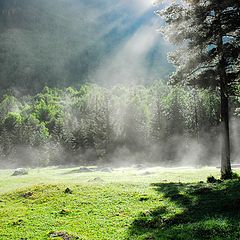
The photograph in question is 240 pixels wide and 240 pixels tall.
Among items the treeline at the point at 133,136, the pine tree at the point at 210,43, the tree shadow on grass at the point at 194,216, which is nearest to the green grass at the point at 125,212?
the tree shadow on grass at the point at 194,216

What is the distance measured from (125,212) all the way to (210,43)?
52.6 feet

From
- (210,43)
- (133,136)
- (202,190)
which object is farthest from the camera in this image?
(133,136)

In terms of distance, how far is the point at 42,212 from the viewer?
832 inches

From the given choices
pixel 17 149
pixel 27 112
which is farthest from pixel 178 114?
pixel 27 112

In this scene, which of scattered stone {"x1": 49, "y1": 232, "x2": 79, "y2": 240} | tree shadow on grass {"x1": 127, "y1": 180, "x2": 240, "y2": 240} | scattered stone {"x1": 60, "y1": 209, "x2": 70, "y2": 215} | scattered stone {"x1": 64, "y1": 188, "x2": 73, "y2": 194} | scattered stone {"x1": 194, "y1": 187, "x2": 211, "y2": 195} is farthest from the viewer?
scattered stone {"x1": 64, "y1": 188, "x2": 73, "y2": 194}

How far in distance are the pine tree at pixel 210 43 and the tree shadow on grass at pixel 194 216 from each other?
288 inches

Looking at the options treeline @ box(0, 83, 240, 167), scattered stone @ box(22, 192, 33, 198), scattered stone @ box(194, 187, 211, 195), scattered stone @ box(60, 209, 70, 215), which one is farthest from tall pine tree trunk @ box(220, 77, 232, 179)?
treeline @ box(0, 83, 240, 167)

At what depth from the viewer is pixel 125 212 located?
19438 millimetres

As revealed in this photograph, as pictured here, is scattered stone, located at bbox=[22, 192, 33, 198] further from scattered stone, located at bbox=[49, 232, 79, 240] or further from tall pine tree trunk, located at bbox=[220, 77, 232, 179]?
tall pine tree trunk, located at bbox=[220, 77, 232, 179]

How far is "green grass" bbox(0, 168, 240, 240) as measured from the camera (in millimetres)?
15586

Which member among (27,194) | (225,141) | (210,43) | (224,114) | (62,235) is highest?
(210,43)

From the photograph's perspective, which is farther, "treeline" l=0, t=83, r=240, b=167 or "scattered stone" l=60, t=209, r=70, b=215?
"treeline" l=0, t=83, r=240, b=167

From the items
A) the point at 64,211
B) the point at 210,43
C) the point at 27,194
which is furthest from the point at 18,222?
the point at 210,43

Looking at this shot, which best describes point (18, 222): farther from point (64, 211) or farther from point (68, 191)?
point (68, 191)
